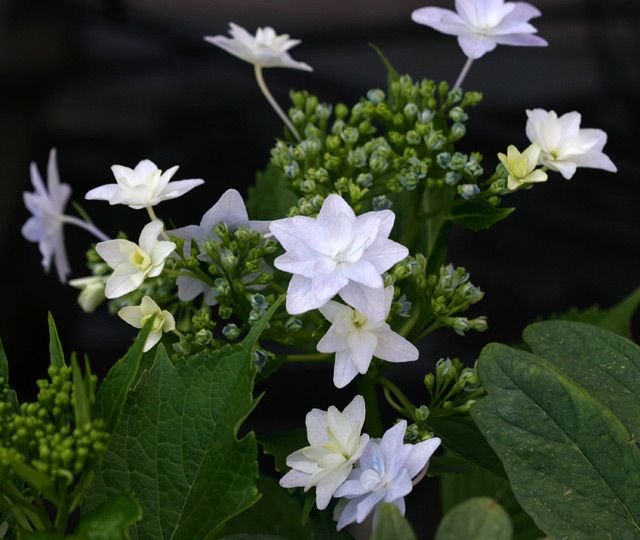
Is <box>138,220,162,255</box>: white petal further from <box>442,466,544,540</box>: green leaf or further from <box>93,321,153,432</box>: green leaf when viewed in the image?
<box>442,466,544,540</box>: green leaf

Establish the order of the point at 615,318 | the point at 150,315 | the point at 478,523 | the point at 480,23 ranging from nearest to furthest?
the point at 478,523
the point at 150,315
the point at 480,23
the point at 615,318

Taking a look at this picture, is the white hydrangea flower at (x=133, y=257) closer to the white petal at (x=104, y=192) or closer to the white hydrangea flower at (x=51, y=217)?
the white petal at (x=104, y=192)

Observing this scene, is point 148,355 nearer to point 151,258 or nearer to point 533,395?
point 151,258

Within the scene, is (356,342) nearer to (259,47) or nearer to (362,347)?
(362,347)

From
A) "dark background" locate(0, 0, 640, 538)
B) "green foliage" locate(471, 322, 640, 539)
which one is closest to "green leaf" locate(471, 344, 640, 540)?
"green foliage" locate(471, 322, 640, 539)

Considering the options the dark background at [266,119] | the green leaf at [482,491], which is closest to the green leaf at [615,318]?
the green leaf at [482,491]

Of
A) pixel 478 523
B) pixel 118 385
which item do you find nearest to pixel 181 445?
pixel 118 385
